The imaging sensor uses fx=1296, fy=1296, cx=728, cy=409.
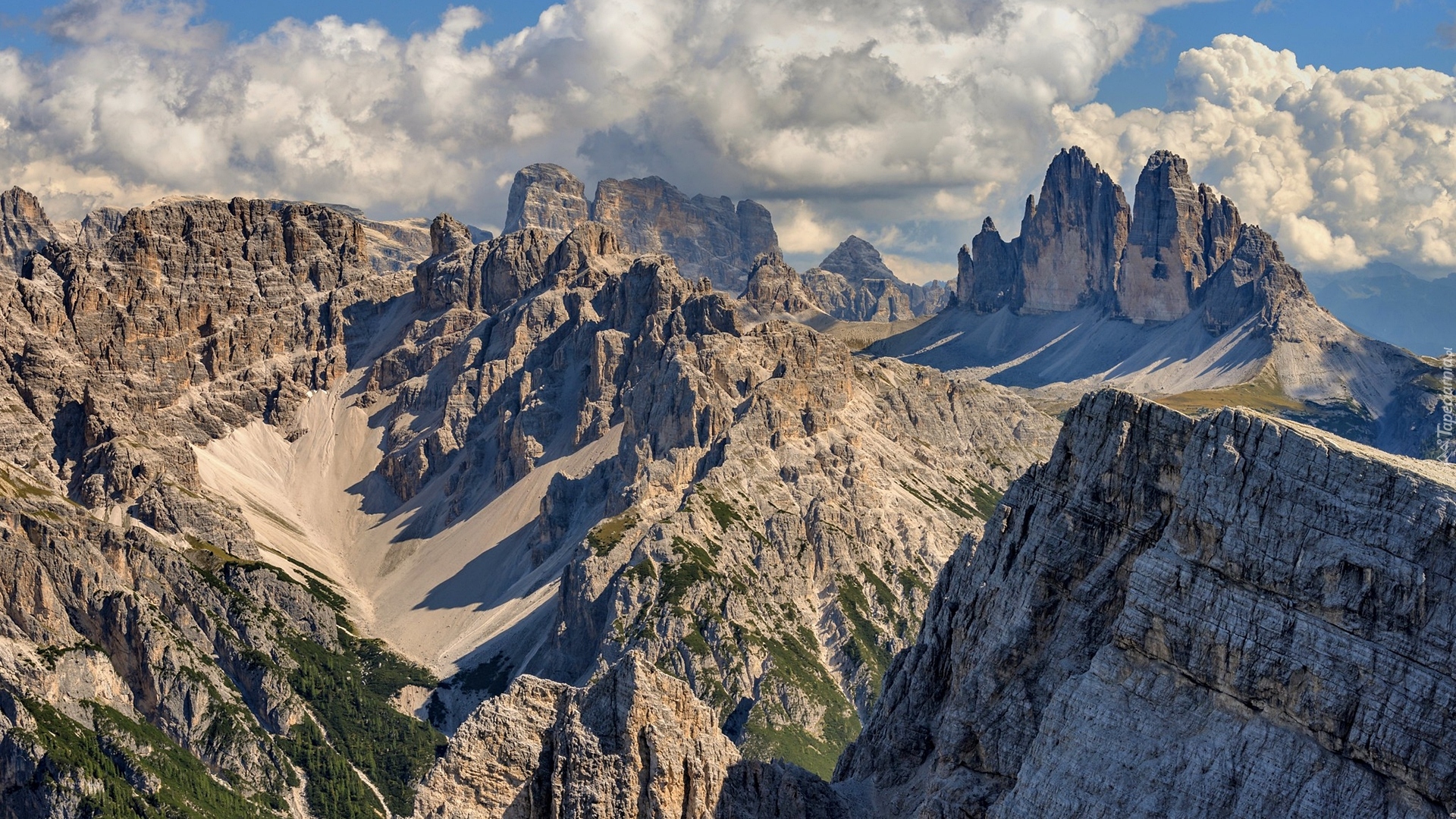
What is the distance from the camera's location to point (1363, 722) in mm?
48594

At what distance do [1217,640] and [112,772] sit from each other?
178m

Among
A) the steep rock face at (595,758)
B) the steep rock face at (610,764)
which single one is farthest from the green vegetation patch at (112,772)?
the steep rock face at (595,758)

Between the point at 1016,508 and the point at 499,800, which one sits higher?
the point at 1016,508

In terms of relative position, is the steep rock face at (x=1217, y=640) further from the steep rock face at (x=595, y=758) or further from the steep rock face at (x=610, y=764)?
the steep rock face at (x=595, y=758)

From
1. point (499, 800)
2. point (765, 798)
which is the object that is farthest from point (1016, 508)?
point (499, 800)

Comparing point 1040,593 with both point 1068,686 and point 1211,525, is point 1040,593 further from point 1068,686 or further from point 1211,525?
point 1211,525

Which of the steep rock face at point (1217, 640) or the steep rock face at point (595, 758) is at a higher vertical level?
the steep rock face at point (1217, 640)

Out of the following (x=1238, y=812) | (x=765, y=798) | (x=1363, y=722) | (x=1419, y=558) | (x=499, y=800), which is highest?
(x=1419, y=558)

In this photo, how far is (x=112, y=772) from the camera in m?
186

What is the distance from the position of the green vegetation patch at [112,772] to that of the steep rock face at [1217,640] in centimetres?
15038

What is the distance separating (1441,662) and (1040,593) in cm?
2081

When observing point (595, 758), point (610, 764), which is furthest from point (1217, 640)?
point (595, 758)

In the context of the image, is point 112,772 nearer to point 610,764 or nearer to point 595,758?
point 595,758

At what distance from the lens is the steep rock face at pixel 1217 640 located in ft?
159
